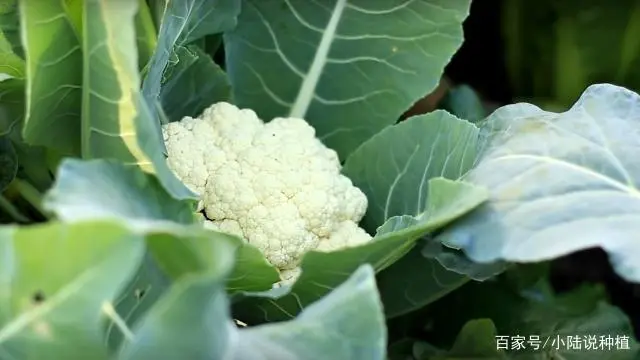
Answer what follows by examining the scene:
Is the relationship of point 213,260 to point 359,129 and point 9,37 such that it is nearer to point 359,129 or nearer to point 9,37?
point 9,37

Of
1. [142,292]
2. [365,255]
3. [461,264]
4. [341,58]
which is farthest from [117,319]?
[341,58]

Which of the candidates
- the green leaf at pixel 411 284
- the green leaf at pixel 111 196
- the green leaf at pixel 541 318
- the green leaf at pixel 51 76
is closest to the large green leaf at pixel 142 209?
the green leaf at pixel 111 196

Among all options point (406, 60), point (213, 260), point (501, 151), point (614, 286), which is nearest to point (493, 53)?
point (614, 286)

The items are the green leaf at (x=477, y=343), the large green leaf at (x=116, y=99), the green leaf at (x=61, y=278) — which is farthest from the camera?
the green leaf at (x=477, y=343)

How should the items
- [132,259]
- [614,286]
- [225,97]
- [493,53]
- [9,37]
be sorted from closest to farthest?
[132,259] < [9,37] < [225,97] < [614,286] < [493,53]

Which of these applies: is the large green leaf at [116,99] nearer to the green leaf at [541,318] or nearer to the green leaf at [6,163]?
the green leaf at [6,163]

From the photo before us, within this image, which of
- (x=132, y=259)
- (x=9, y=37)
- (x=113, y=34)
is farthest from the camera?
(x=9, y=37)

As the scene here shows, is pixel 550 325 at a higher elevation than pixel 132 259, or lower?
lower
